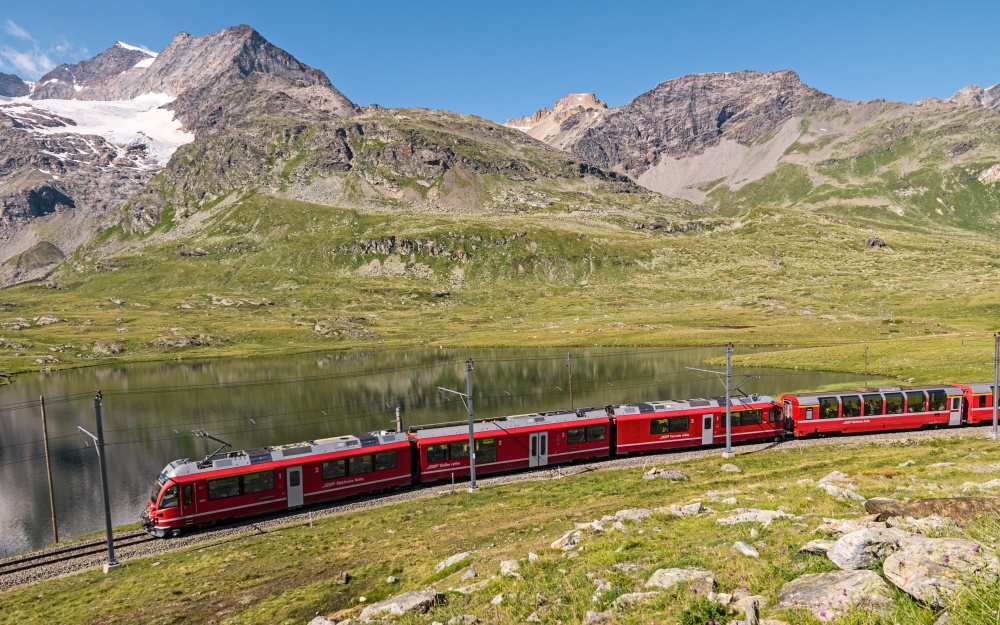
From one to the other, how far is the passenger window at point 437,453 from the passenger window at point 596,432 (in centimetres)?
1413

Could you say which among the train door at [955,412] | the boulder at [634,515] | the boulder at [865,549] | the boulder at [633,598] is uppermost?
the boulder at [865,549]

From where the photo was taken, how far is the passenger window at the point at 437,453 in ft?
156

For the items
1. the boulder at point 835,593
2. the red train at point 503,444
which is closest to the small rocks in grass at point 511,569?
the boulder at point 835,593

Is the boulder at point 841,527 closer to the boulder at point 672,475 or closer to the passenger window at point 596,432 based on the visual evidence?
the boulder at point 672,475

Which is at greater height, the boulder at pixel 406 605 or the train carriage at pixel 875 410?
the boulder at pixel 406 605

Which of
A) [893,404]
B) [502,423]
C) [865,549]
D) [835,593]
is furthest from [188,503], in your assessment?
[893,404]

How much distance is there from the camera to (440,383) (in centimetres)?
11250

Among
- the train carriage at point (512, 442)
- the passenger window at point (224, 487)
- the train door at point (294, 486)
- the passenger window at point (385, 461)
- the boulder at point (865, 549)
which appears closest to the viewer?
the boulder at point (865, 549)

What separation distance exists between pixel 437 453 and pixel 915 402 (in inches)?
2022

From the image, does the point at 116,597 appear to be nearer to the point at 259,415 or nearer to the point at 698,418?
the point at 698,418

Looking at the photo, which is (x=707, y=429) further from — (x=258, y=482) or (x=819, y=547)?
(x=819, y=547)

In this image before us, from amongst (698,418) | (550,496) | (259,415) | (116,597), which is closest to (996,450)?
(698,418)

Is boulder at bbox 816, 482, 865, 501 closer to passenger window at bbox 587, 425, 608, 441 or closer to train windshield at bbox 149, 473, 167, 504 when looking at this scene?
passenger window at bbox 587, 425, 608, 441

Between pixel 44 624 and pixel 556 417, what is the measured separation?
38148 mm
